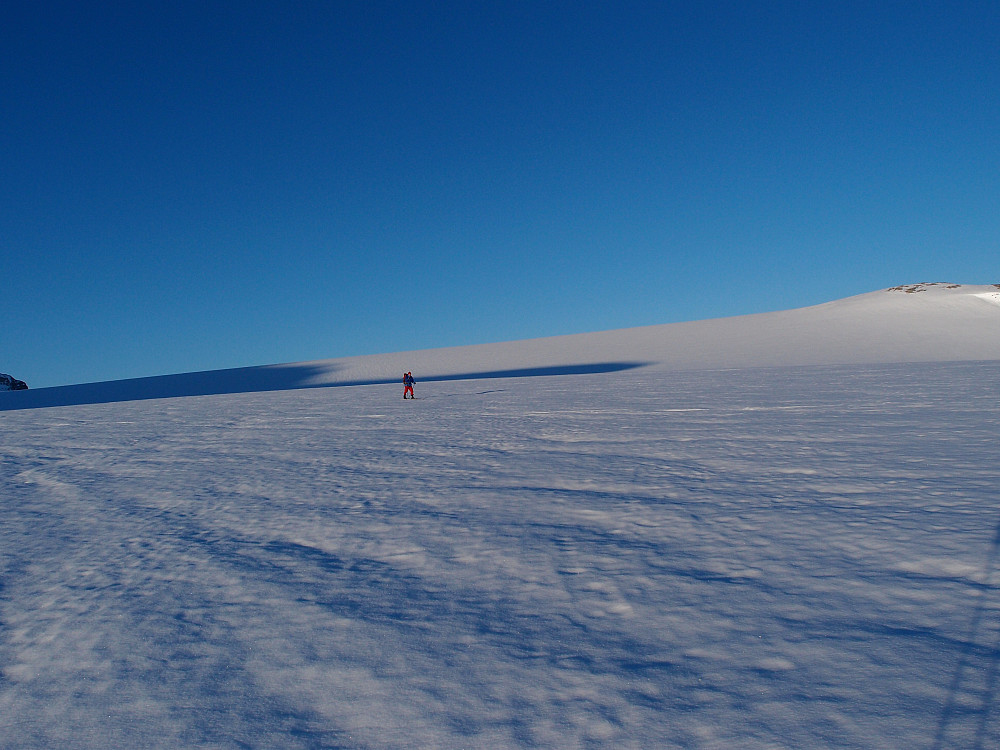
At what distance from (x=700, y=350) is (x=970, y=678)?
3384 centimetres

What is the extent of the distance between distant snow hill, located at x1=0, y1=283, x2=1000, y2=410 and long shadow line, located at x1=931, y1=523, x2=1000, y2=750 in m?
25.1

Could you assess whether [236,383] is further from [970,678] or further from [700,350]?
[970,678]

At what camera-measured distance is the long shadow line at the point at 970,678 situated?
222cm

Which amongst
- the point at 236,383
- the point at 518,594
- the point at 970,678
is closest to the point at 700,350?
the point at 236,383

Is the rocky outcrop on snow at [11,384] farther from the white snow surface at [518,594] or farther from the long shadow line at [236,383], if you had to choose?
the white snow surface at [518,594]

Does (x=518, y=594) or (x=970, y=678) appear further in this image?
(x=518, y=594)

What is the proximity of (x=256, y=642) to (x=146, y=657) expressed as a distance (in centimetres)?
52

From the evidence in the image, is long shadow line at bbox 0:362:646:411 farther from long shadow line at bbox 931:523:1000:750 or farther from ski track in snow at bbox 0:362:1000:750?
long shadow line at bbox 931:523:1000:750

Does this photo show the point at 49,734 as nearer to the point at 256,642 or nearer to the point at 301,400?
the point at 256,642

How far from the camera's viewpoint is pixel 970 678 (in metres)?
2.52

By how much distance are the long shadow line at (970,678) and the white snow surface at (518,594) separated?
1cm

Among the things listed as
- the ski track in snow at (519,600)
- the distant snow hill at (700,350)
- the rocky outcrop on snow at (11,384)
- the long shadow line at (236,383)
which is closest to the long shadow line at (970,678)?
the ski track in snow at (519,600)

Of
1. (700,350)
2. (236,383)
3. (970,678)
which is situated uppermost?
(700,350)

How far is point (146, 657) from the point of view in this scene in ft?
10.4
